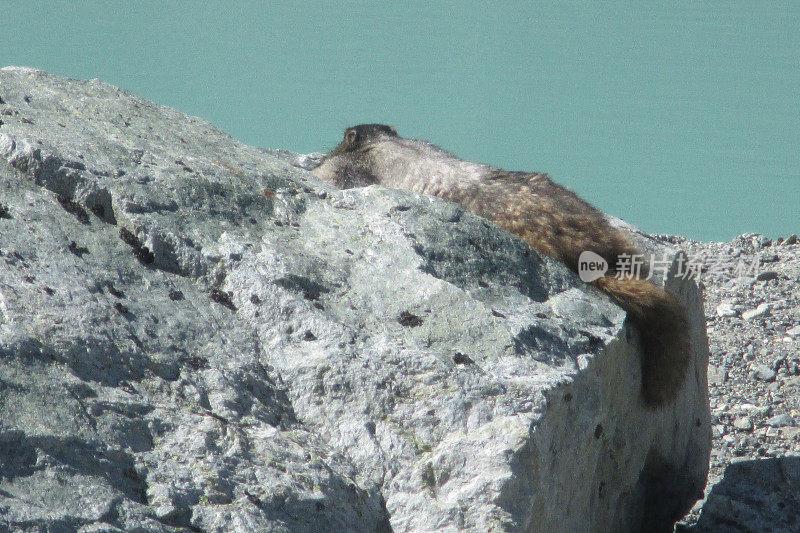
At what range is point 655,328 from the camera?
22.3 ft

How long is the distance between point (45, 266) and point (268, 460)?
6.25 ft

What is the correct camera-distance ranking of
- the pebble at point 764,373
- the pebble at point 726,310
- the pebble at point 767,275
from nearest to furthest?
the pebble at point 764,373
the pebble at point 726,310
the pebble at point 767,275

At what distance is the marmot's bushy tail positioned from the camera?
6.74 meters

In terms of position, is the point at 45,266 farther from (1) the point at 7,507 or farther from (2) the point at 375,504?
(2) the point at 375,504

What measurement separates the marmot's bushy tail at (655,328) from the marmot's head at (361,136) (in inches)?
210

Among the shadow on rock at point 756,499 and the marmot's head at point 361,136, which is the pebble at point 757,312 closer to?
the shadow on rock at point 756,499

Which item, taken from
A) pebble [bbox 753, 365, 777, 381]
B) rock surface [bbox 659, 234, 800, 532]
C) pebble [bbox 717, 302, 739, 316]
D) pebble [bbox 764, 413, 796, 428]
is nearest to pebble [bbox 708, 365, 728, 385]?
rock surface [bbox 659, 234, 800, 532]

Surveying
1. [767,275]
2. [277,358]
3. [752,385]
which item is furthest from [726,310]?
[277,358]

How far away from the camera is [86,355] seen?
4.48m

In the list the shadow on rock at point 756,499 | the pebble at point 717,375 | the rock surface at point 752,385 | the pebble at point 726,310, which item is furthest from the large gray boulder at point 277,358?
the pebble at point 726,310

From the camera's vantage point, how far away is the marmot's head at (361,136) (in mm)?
11383

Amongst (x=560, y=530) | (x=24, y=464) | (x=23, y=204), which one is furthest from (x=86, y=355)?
(x=560, y=530)

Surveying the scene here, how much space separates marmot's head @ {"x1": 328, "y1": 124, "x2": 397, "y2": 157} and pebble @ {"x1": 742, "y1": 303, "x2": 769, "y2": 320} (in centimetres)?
698

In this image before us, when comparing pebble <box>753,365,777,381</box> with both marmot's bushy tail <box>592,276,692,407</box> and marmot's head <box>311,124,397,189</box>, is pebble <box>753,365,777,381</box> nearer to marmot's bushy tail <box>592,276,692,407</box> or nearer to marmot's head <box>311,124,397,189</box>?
marmot's bushy tail <box>592,276,692,407</box>
